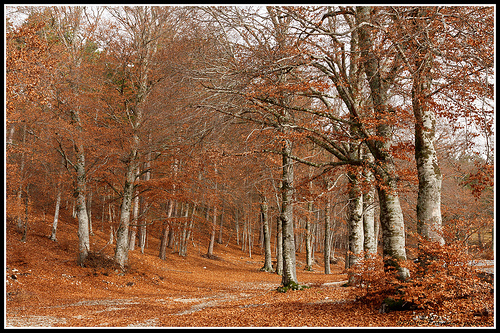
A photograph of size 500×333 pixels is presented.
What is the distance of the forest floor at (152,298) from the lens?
7.31 meters

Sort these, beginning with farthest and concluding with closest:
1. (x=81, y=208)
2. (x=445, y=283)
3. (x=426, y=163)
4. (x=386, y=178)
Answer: (x=81, y=208) < (x=386, y=178) < (x=426, y=163) < (x=445, y=283)

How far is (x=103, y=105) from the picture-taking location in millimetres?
16016

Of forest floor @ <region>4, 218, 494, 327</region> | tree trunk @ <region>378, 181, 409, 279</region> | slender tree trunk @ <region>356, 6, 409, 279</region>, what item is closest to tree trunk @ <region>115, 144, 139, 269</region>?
forest floor @ <region>4, 218, 494, 327</region>

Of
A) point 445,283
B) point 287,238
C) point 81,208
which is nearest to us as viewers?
point 445,283

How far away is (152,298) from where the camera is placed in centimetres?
1255

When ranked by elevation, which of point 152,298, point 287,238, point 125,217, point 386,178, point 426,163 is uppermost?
point 426,163

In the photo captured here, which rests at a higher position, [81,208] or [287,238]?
[81,208]

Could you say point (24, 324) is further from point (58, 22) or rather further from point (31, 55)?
point (58, 22)

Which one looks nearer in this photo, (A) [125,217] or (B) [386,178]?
(B) [386,178]

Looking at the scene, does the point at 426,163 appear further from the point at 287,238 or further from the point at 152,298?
the point at 152,298

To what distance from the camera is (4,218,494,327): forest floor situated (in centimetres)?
731

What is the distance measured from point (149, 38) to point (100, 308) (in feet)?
41.0

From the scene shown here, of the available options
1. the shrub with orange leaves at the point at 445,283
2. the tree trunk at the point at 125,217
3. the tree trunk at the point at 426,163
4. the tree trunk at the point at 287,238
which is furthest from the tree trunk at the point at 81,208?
the tree trunk at the point at 426,163

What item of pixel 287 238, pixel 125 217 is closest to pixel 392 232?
pixel 287 238
